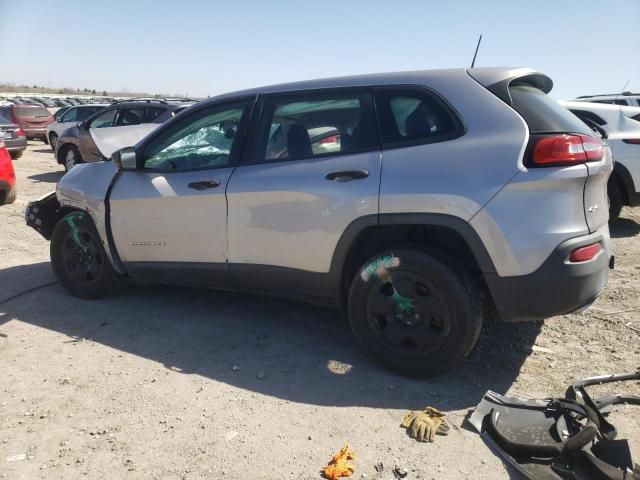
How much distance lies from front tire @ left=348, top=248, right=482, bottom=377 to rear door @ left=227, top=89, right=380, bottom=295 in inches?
12.6

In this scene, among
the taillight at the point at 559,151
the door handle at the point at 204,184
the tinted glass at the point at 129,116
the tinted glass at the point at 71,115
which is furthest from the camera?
the tinted glass at the point at 71,115

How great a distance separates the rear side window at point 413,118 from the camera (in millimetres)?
3076

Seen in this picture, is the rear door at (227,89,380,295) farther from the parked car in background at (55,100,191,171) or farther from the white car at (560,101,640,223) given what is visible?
the parked car in background at (55,100,191,171)

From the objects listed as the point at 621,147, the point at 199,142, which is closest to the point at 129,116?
the point at 199,142

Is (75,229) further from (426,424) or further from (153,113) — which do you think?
(153,113)

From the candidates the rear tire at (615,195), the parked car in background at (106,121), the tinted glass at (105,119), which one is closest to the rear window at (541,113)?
the rear tire at (615,195)

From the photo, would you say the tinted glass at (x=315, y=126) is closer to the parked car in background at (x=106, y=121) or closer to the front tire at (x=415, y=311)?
the front tire at (x=415, y=311)

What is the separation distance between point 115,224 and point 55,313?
919 mm

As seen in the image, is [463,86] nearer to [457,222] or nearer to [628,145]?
[457,222]

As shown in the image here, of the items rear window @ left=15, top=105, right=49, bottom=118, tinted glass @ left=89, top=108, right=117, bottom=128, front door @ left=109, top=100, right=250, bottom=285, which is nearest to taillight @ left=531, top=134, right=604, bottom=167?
front door @ left=109, top=100, right=250, bottom=285

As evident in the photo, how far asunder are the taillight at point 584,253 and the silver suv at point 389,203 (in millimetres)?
10

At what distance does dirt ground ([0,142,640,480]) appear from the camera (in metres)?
2.54

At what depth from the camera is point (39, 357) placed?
3.60 meters

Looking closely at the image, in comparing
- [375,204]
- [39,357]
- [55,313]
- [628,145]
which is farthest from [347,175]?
[628,145]
